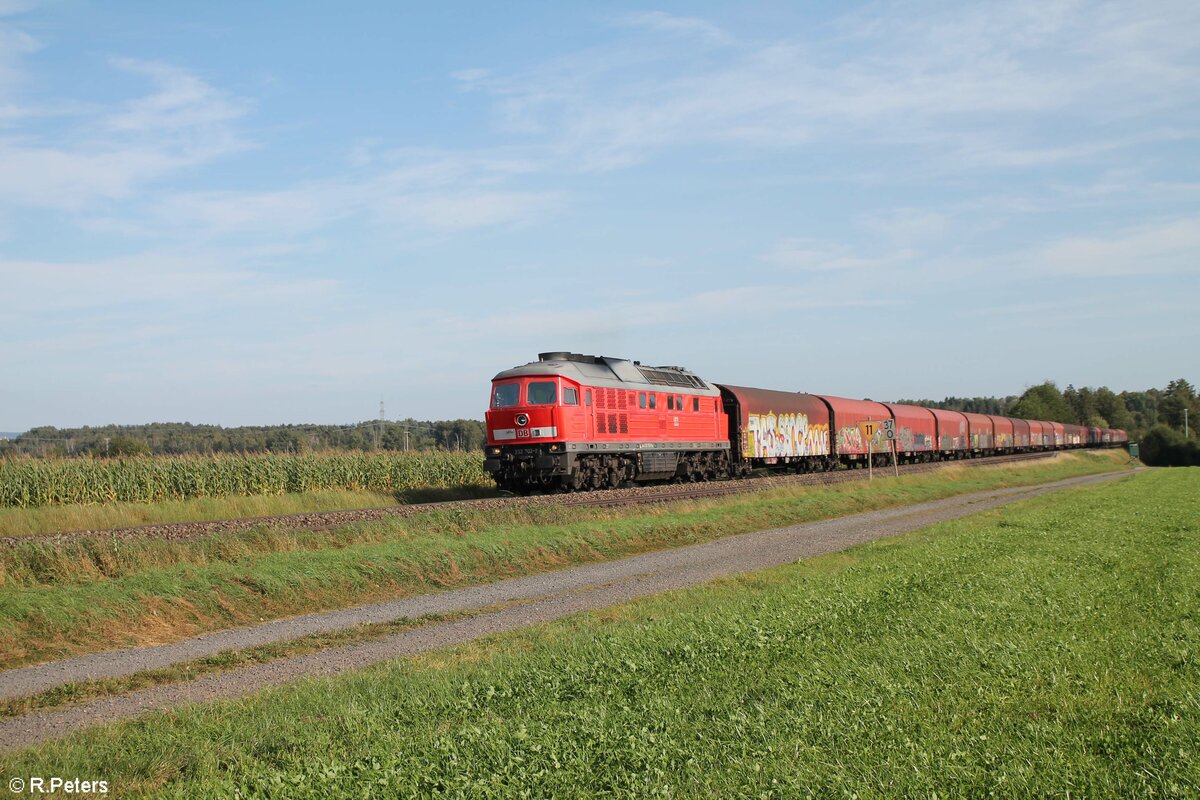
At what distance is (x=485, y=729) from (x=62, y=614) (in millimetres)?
7942

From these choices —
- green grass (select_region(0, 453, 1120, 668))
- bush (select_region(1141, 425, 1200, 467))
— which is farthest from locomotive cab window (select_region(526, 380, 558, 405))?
bush (select_region(1141, 425, 1200, 467))

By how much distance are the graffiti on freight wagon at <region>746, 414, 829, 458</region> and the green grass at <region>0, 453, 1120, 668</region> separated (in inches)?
762

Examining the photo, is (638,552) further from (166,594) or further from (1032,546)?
(166,594)

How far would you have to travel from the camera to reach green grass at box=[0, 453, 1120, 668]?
12422mm

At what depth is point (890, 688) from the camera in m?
7.61

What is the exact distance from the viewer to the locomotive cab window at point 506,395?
31.9 m

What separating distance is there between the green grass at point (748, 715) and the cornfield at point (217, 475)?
2195 centimetres

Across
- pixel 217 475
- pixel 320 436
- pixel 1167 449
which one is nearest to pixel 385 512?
pixel 217 475

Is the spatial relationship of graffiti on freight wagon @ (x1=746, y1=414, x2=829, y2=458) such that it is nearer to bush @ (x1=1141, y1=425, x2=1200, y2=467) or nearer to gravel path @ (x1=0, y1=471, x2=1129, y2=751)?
gravel path @ (x1=0, y1=471, x2=1129, y2=751)

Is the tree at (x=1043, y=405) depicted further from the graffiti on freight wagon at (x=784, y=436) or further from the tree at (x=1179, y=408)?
the graffiti on freight wagon at (x=784, y=436)

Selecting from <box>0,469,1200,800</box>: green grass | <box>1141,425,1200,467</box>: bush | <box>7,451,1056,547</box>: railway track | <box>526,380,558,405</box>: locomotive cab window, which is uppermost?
<box>526,380,558,405</box>: locomotive cab window

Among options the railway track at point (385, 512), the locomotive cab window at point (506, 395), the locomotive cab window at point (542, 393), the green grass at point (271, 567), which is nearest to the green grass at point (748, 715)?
the green grass at point (271, 567)

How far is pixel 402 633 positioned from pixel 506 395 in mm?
20211

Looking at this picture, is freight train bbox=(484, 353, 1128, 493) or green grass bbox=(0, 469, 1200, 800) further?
freight train bbox=(484, 353, 1128, 493)
